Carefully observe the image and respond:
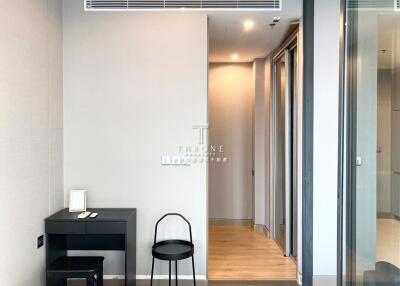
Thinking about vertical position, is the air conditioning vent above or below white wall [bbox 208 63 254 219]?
above

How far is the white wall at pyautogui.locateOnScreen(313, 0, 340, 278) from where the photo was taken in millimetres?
3379

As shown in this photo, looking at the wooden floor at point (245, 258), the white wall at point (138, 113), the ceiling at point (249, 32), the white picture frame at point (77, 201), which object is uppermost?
the ceiling at point (249, 32)

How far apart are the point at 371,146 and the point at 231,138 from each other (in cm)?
344

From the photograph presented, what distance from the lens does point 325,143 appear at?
340cm

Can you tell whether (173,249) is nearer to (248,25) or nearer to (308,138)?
(308,138)

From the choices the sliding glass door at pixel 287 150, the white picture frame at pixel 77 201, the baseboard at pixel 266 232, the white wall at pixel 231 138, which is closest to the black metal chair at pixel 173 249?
the white picture frame at pixel 77 201

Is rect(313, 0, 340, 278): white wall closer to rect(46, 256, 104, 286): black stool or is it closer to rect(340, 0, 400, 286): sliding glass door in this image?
rect(340, 0, 400, 286): sliding glass door

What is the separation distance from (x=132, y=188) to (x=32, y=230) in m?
1.01

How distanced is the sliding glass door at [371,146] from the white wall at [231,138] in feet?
9.85

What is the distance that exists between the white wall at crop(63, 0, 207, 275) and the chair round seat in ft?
0.60

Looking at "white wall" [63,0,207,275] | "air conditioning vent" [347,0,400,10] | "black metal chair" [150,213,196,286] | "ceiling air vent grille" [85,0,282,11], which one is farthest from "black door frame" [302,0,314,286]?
"black metal chair" [150,213,196,286]

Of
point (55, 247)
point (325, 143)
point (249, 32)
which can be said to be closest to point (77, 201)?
point (55, 247)

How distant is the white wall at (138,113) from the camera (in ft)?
11.1

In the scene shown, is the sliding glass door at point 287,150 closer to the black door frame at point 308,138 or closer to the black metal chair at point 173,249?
the black door frame at point 308,138
